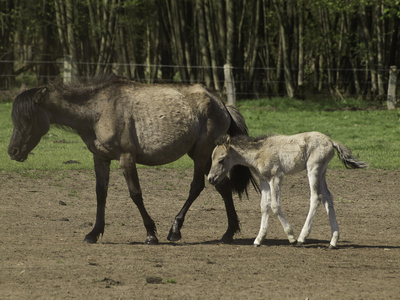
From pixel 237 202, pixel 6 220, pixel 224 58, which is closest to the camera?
pixel 6 220

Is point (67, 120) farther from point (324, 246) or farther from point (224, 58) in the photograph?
point (224, 58)

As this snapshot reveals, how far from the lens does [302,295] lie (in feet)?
21.2

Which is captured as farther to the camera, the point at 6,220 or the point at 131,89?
the point at 6,220

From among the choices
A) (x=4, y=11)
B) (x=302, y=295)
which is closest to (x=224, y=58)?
(x=4, y=11)

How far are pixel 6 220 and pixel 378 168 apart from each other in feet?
25.8

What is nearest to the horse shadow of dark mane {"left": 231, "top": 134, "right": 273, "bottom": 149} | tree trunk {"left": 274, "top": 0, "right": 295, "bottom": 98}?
dark mane {"left": 231, "top": 134, "right": 273, "bottom": 149}

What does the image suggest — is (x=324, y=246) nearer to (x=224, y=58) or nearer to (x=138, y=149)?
(x=138, y=149)

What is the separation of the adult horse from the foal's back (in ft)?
2.83

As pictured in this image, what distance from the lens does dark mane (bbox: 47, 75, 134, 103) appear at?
359 inches

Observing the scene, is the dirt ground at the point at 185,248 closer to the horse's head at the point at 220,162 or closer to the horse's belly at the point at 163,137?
the horse's head at the point at 220,162

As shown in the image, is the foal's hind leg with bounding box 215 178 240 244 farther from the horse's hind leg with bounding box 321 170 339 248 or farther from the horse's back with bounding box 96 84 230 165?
the horse's hind leg with bounding box 321 170 339 248

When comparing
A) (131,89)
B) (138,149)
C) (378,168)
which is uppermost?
(131,89)

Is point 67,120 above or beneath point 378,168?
above

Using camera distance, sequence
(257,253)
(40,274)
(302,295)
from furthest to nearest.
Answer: (257,253), (40,274), (302,295)
